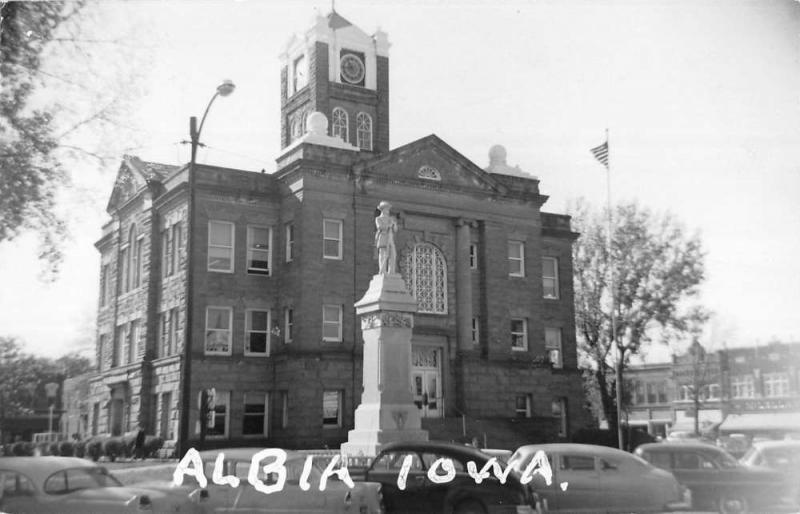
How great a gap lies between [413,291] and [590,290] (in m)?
10.6

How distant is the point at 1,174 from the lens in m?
12.2

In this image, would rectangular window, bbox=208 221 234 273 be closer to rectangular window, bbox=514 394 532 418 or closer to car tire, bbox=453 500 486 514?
rectangular window, bbox=514 394 532 418

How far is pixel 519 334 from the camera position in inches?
1407

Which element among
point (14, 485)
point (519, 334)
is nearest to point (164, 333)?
point (519, 334)

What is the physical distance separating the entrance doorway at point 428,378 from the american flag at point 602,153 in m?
18.4

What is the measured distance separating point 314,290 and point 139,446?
8.03 meters

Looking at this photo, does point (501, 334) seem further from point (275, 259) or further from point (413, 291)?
point (275, 259)

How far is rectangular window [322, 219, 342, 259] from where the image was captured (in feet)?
103

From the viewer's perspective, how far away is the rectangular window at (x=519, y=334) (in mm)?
35656

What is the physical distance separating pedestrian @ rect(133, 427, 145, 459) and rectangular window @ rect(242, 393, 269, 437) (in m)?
3.64

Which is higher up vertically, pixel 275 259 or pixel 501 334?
pixel 275 259

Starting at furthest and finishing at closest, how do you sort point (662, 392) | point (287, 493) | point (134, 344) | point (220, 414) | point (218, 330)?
point (662, 392), point (134, 344), point (218, 330), point (220, 414), point (287, 493)

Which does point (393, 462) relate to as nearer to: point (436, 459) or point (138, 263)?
point (436, 459)

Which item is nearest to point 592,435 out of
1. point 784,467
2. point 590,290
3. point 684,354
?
point 590,290
